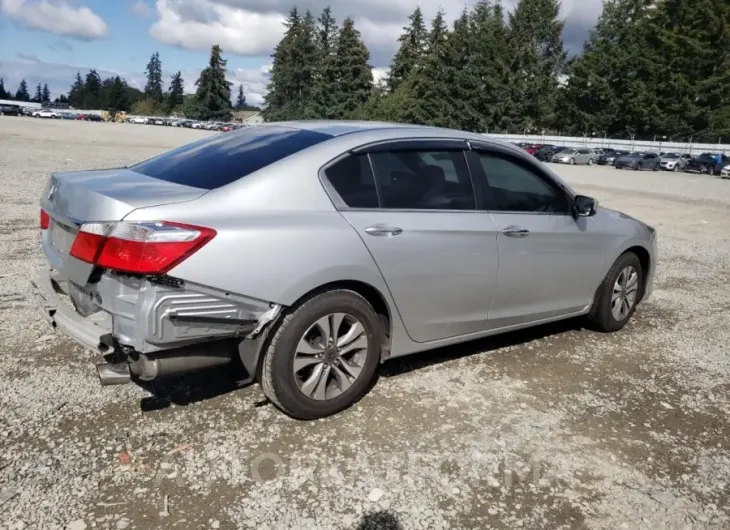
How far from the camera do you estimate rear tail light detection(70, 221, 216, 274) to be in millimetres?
2879

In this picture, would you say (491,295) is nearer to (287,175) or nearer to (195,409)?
(287,175)

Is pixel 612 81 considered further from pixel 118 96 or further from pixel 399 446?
pixel 118 96

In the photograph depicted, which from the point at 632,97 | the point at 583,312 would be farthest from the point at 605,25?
the point at 583,312

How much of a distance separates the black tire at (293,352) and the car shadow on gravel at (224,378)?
21 cm

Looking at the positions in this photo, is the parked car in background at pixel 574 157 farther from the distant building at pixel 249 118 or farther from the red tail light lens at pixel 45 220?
the distant building at pixel 249 118

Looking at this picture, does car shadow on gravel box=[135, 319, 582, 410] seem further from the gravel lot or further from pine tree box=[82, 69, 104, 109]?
pine tree box=[82, 69, 104, 109]

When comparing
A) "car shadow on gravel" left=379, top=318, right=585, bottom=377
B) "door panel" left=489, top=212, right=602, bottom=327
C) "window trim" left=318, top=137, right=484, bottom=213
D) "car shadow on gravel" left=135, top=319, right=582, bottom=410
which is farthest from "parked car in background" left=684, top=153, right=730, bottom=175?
"window trim" left=318, top=137, right=484, bottom=213

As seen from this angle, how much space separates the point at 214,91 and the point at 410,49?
3986 cm

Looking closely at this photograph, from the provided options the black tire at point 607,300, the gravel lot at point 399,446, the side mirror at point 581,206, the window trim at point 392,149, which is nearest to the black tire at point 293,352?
the gravel lot at point 399,446

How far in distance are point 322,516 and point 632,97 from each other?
7443 cm

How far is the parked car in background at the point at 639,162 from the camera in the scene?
1710 inches

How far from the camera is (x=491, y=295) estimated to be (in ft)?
13.7

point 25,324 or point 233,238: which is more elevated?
point 233,238

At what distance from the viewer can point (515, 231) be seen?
4223 millimetres
